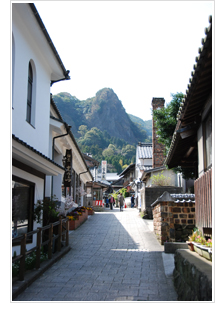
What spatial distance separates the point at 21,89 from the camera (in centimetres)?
855

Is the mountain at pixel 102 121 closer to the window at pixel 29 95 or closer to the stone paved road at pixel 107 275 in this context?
the stone paved road at pixel 107 275

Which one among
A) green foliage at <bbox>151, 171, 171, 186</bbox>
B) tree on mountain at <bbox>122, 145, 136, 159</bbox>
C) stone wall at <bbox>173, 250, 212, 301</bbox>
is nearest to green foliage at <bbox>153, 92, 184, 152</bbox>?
green foliage at <bbox>151, 171, 171, 186</bbox>

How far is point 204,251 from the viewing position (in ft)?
17.5

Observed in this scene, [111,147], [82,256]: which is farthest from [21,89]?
[111,147]

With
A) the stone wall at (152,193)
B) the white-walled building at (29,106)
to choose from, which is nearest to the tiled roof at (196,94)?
the white-walled building at (29,106)

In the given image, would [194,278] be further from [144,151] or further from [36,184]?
[144,151]

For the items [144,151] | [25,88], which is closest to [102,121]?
[144,151]

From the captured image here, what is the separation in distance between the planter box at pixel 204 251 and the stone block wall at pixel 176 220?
5232mm

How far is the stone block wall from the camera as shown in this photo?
11.2 meters

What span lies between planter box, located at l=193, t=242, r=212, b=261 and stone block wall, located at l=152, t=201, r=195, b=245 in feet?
17.2

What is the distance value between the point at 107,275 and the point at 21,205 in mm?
2986

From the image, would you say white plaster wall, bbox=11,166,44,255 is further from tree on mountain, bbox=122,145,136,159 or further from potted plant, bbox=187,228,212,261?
tree on mountain, bbox=122,145,136,159

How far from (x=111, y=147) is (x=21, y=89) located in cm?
12565
